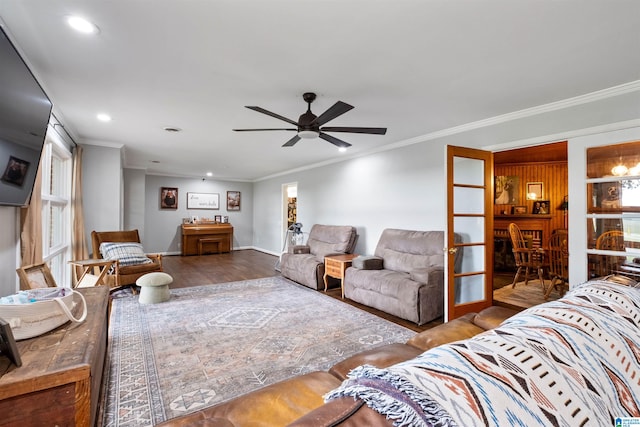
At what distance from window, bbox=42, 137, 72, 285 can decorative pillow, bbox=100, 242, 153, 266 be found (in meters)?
0.48

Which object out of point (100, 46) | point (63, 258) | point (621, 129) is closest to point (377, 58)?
point (100, 46)

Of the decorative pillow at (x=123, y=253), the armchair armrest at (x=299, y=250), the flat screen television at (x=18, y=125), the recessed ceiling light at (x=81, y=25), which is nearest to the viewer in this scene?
the flat screen television at (x=18, y=125)

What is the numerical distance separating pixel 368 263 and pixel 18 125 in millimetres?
3711

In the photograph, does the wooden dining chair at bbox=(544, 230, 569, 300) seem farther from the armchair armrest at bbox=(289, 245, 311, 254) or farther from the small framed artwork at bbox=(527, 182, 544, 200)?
the armchair armrest at bbox=(289, 245, 311, 254)

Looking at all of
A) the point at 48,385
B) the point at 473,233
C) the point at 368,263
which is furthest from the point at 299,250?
the point at 48,385

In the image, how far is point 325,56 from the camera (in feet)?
6.83

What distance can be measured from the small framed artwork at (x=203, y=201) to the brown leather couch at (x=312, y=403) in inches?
328

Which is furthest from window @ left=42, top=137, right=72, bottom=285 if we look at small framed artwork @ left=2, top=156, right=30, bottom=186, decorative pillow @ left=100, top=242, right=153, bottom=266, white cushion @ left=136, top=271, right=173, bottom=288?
small framed artwork @ left=2, top=156, right=30, bottom=186

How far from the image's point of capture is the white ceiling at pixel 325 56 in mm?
1617

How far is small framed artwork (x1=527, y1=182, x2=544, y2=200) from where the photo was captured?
620cm

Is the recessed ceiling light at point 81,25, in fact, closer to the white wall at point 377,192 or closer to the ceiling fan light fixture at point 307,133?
the ceiling fan light fixture at point 307,133

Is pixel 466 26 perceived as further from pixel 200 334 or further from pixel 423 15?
pixel 200 334

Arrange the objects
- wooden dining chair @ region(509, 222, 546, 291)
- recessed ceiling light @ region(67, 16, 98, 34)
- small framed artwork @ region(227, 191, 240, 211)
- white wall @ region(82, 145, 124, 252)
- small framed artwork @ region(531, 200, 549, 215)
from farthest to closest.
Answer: small framed artwork @ region(227, 191, 240, 211)
small framed artwork @ region(531, 200, 549, 215)
wooden dining chair @ region(509, 222, 546, 291)
white wall @ region(82, 145, 124, 252)
recessed ceiling light @ region(67, 16, 98, 34)

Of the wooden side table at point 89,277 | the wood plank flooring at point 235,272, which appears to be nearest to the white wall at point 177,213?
the wood plank flooring at point 235,272
